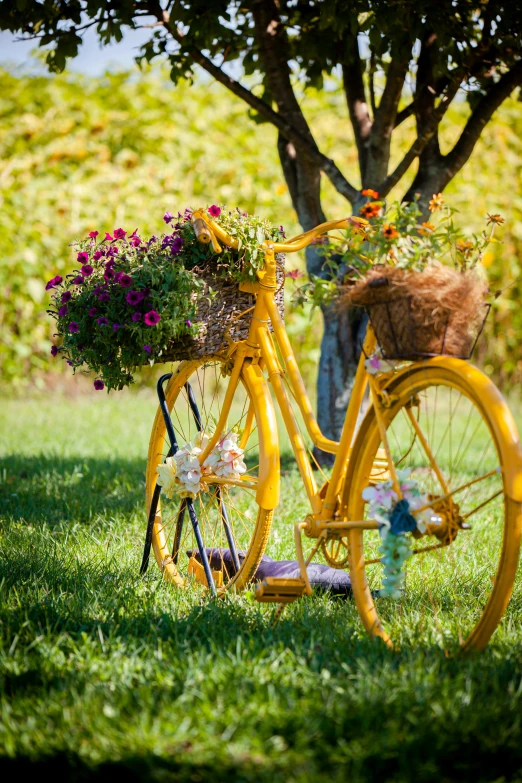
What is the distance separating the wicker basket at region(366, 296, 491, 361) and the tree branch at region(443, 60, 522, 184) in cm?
243

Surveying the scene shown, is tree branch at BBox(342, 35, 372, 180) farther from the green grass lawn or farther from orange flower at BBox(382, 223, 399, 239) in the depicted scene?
the green grass lawn

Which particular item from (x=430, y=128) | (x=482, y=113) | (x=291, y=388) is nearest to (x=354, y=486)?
(x=291, y=388)

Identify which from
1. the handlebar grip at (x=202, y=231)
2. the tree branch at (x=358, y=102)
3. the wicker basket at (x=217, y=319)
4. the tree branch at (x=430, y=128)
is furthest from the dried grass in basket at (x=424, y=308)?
the tree branch at (x=358, y=102)

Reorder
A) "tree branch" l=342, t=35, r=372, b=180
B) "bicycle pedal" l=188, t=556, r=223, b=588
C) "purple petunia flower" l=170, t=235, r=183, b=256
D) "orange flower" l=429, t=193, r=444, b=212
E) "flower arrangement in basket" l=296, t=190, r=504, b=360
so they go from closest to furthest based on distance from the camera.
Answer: "flower arrangement in basket" l=296, t=190, r=504, b=360, "orange flower" l=429, t=193, r=444, b=212, "purple petunia flower" l=170, t=235, r=183, b=256, "bicycle pedal" l=188, t=556, r=223, b=588, "tree branch" l=342, t=35, r=372, b=180

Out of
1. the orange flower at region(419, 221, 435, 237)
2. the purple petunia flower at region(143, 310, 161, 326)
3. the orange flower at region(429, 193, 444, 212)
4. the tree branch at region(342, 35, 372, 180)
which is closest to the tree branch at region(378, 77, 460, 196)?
the tree branch at region(342, 35, 372, 180)

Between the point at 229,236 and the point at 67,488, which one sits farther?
the point at 67,488

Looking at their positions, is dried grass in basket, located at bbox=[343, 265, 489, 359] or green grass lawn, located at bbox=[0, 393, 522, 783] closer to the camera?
green grass lawn, located at bbox=[0, 393, 522, 783]

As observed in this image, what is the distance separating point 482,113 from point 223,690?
3.37 metres

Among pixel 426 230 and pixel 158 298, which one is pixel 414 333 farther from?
pixel 158 298

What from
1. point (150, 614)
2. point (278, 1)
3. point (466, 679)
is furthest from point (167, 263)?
point (278, 1)

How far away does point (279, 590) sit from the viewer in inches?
93.5

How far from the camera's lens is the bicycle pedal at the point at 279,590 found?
2.36 m

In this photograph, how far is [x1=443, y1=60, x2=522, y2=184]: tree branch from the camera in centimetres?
416

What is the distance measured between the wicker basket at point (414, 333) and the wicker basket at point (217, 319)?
70 centimetres
